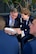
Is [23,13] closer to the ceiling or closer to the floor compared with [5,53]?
closer to the ceiling

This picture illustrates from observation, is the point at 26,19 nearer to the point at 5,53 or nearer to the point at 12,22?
the point at 12,22

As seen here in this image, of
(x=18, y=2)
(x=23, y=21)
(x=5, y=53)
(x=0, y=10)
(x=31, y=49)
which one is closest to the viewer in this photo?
(x=31, y=49)

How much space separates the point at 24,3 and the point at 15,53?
5.63 metres

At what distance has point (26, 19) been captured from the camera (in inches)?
181

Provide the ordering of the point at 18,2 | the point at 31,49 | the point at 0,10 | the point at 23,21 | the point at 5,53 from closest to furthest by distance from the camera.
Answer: the point at 31,49
the point at 5,53
the point at 23,21
the point at 18,2
the point at 0,10

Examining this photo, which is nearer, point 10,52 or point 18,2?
point 10,52

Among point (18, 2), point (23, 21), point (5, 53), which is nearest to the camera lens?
point (5, 53)

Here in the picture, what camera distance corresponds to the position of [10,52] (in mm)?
2088

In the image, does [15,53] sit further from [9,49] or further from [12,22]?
[12,22]

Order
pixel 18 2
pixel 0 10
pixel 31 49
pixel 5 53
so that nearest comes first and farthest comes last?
pixel 31 49 → pixel 5 53 → pixel 18 2 → pixel 0 10

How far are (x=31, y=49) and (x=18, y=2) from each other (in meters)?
5.68

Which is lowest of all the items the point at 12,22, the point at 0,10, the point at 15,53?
the point at 15,53

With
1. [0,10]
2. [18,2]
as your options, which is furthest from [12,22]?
[0,10]

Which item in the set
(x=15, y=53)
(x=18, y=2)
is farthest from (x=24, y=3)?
(x=15, y=53)
